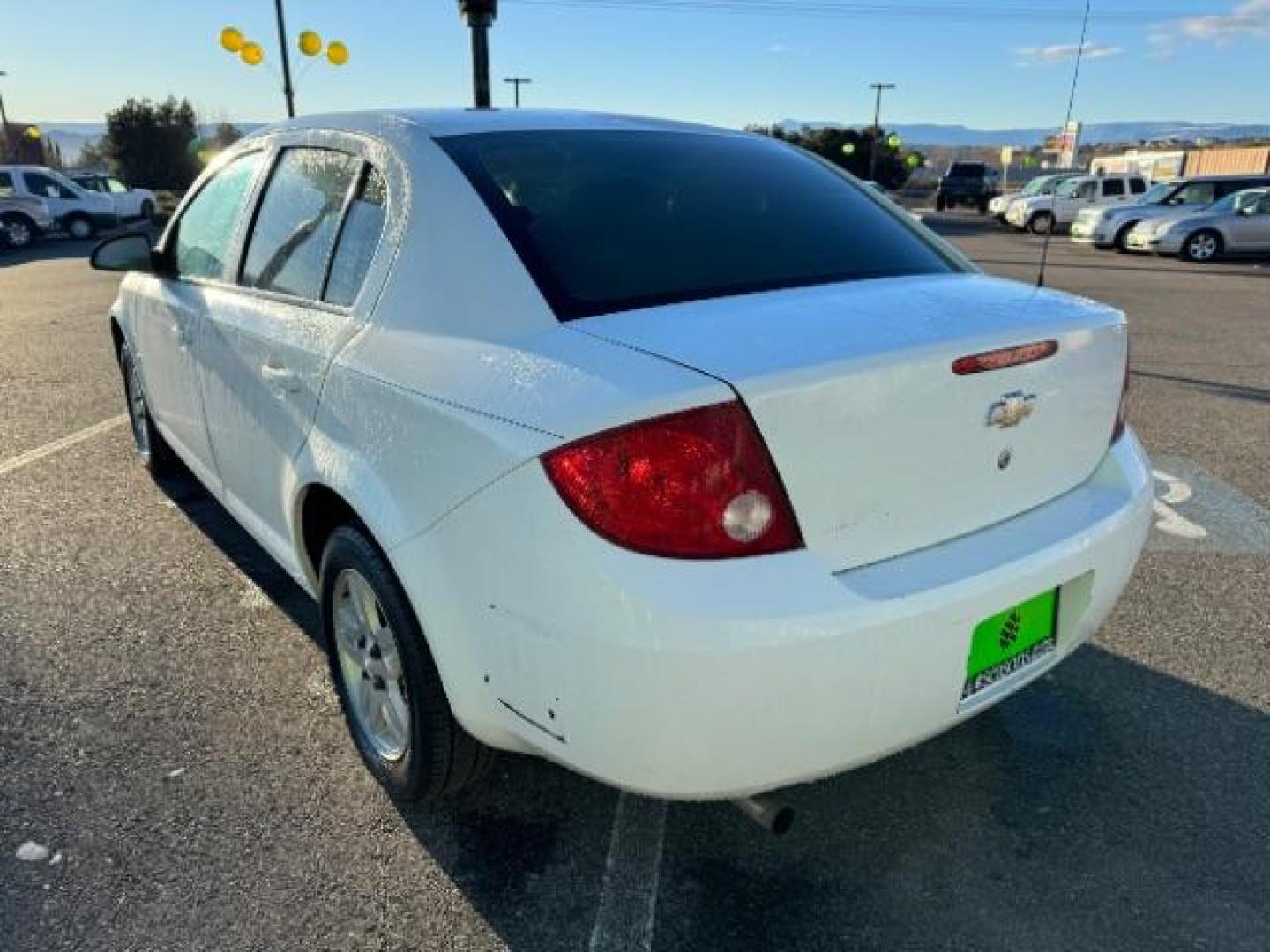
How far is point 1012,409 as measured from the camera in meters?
2.01

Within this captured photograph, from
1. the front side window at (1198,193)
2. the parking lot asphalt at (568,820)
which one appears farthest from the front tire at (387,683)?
the front side window at (1198,193)

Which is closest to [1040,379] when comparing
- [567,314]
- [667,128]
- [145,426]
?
[567,314]

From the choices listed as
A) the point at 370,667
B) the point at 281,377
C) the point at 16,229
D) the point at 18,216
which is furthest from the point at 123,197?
the point at 370,667

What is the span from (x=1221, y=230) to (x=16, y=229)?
86.8ft

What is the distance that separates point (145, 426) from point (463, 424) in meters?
3.53

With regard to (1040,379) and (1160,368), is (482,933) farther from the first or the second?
(1160,368)

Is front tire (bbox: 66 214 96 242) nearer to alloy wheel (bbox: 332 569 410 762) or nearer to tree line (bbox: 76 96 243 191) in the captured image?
tree line (bbox: 76 96 243 191)

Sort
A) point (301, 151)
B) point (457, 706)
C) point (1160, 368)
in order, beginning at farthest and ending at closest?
point (1160, 368) < point (301, 151) < point (457, 706)

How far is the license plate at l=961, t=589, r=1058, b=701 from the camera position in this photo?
1.93 meters

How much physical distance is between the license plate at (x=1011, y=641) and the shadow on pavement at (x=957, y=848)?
516mm

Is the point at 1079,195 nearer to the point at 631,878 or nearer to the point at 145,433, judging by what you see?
the point at 145,433

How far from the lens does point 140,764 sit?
103 inches

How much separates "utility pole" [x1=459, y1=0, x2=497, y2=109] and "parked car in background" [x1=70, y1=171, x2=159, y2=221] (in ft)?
69.8

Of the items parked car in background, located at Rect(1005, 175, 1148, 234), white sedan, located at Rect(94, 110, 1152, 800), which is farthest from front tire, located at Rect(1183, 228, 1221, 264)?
white sedan, located at Rect(94, 110, 1152, 800)
